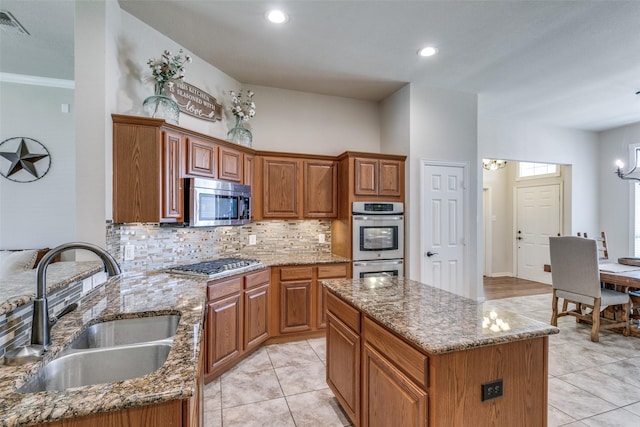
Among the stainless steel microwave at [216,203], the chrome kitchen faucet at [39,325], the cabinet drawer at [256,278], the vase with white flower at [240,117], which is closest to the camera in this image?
the chrome kitchen faucet at [39,325]

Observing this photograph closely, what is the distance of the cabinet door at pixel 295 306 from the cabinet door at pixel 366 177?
4.13ft

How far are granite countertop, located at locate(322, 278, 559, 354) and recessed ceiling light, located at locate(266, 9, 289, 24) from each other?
226cm

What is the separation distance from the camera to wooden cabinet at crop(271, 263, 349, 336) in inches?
131

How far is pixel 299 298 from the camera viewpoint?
338 cm

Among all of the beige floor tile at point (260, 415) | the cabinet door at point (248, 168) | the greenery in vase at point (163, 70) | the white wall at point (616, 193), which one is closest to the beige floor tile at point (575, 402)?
the beige floor tile at point (260, 415)

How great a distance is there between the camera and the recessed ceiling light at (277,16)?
8.18ft

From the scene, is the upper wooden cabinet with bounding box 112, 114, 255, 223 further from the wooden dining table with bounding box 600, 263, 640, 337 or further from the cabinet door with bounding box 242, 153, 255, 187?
the wooden dining table with bounding box 600, 263, 640, 337

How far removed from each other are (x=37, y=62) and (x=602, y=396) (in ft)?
21.0

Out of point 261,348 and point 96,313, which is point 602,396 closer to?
point 261,348

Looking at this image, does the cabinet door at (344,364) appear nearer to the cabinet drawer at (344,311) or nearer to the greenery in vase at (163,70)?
the cabinet drawer at (344,311)

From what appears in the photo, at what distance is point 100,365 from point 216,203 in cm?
180

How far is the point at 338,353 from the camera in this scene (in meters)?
2.08

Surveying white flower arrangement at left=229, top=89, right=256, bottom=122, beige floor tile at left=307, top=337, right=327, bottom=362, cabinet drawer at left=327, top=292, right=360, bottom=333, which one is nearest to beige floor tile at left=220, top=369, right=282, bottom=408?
beige floor tile at left=307, top=337, right=327, bottom=362

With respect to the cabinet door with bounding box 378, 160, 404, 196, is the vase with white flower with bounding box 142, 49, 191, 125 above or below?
above
